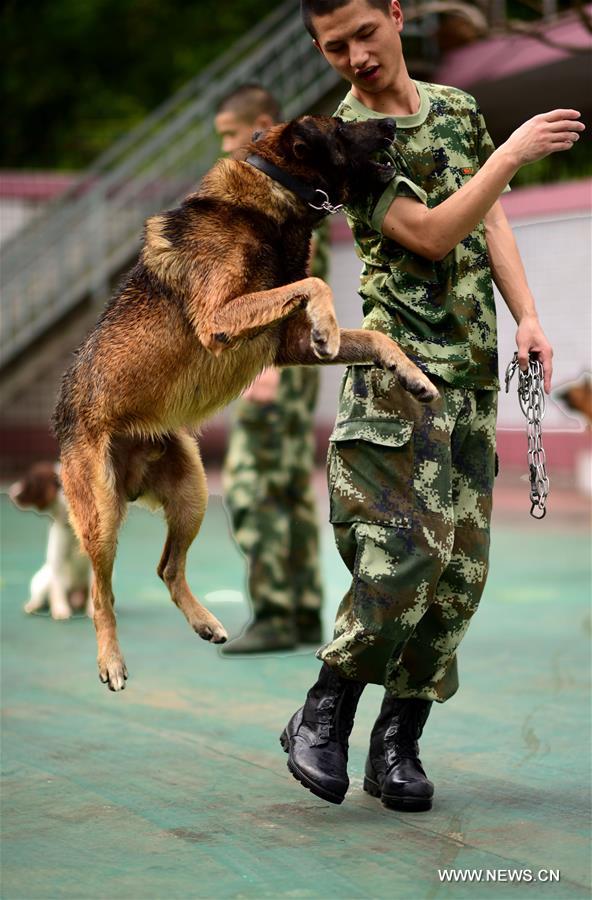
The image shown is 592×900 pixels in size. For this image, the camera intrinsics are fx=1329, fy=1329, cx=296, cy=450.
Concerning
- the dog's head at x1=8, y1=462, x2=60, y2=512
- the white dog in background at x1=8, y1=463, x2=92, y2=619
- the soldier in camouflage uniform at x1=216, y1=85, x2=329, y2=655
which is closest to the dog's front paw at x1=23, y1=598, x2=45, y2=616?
the white dog in background at x1=8, y1=463, x2=92, y2=619

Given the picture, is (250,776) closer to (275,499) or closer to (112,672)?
(112,672)

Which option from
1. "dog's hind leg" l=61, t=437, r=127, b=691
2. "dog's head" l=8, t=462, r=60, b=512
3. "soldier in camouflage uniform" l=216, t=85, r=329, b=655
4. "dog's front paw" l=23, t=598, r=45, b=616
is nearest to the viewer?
"dog's hind leg" l=61, t=437, r=127, b=691

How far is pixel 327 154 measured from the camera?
3.54 m

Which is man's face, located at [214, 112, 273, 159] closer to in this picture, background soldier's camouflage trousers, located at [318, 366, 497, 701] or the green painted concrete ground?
background soldier's camouflage trousers, located at [318, 366, 497, 701]

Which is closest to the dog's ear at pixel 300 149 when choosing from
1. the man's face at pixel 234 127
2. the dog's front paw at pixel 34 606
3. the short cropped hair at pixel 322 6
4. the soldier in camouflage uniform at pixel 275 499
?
the short cropped hair at pixel 322 6

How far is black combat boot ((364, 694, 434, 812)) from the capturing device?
3922 mm

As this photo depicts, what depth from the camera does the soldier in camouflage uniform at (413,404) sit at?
3.56 m

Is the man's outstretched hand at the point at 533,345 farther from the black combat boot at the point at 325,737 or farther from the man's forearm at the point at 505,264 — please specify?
the black combat boot at the point at 325,737

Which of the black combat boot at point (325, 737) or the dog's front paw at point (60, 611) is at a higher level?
the dog's front paw at point (60, 611)

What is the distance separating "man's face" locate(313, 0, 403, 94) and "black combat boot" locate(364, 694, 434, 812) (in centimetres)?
182

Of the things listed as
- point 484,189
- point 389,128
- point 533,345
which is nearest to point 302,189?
point 389,128

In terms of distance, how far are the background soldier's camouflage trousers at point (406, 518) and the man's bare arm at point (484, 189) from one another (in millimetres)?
415

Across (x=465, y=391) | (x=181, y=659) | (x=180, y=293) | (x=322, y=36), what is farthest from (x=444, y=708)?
(x=322, y=36)

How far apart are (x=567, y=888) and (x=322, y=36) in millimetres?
2292
